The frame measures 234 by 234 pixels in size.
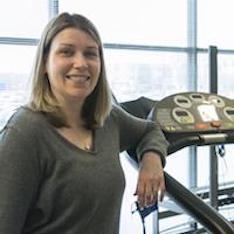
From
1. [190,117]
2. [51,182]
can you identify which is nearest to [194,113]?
[190,117]

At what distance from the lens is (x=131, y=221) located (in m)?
4.14

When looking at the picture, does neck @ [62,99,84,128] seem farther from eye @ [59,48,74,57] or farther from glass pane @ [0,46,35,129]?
glass pane @ [0,46,35,129]

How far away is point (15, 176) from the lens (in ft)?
4.76

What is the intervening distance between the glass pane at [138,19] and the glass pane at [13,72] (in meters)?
0.57

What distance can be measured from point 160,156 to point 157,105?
49 cm

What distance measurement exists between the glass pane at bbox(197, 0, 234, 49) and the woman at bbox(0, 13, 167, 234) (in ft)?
11.3

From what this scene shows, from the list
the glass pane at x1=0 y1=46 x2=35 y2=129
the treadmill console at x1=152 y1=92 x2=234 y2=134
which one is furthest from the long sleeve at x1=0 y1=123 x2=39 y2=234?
the glass pane at x1=0 y1=46 x2=35 y2=129

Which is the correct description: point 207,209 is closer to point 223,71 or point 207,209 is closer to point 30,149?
point 30,149

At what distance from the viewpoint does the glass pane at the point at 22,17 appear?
3727mm

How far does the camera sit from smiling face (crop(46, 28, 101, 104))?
5.32ft

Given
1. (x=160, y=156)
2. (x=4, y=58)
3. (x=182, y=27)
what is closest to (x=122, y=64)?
(x=182, y=27)

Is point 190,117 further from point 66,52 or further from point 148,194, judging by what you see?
point 66,52

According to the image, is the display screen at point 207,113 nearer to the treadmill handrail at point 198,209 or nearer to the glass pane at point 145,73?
the treadmill handrail at point 198,209

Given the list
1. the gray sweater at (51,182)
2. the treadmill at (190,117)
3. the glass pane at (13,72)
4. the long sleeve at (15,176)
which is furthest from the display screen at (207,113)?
the glass pane at (13,72)
